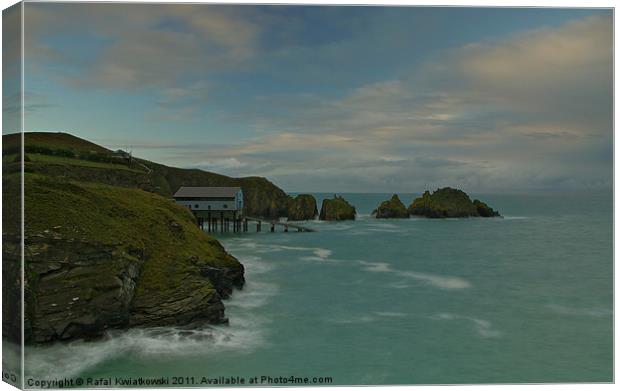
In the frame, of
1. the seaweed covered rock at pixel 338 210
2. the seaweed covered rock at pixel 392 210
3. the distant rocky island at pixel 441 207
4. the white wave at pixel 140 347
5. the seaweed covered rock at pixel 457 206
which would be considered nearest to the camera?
the white wave at pixel 140 347

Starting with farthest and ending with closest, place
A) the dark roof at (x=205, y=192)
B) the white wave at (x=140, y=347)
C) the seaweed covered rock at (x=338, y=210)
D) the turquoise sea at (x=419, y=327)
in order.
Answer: the seaweed covered rock at (x=338, y=210) < the dark roof at (x=205, y=192) < the turquoise sea at (x=419, y=327) < the white wave at (x=140, y=347)

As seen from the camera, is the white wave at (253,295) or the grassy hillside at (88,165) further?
the white wave at (253,295)

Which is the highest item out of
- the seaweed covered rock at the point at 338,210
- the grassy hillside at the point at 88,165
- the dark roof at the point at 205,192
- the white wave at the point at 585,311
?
the grassy hillside at the point at 88,165

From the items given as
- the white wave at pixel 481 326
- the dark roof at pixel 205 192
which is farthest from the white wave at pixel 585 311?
the dark roof at pixel 205 192

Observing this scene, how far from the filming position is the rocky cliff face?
1069cm

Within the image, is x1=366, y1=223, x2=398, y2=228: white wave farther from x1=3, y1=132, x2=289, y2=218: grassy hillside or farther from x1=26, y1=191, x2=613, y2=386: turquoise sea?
x1=26, y1=191, x2=613, y2=386: turquoise sea

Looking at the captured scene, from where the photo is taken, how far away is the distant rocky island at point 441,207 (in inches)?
938

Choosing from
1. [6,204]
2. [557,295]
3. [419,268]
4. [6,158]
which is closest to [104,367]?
[6,204]

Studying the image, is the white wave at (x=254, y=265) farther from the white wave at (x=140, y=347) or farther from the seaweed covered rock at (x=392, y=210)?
the seaweed covered rock at (x=392, y=210)

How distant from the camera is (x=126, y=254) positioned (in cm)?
1259

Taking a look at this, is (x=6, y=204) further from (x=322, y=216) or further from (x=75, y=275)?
(x=322, y=216)

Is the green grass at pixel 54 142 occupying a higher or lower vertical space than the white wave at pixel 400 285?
higher

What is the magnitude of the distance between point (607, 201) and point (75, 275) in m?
13.7

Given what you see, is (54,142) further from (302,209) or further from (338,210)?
(302,209)
